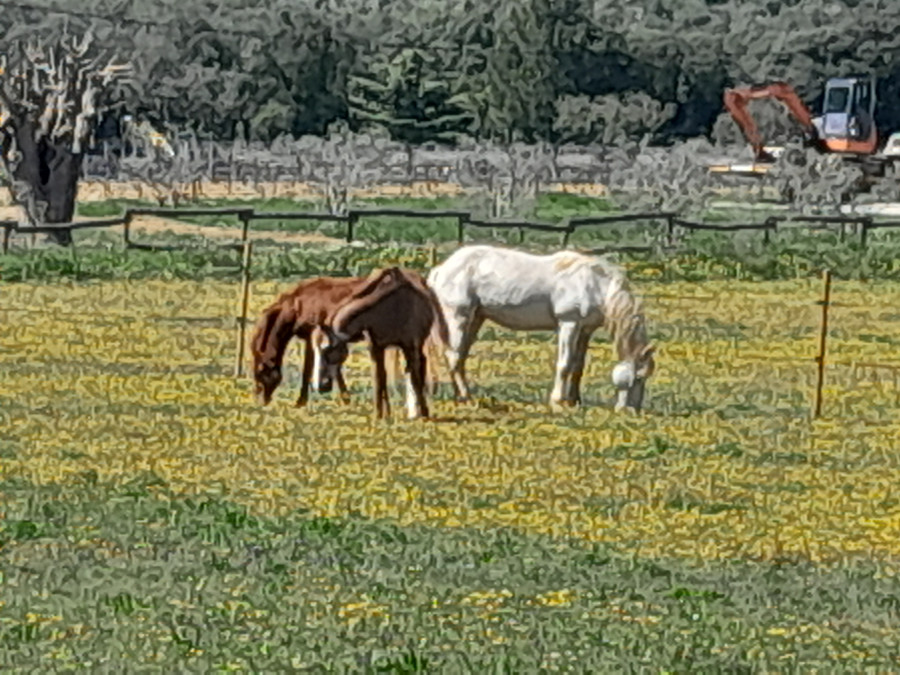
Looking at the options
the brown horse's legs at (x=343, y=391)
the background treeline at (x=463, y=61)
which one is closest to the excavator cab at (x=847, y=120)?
the background treeline at (x=463, y=61)

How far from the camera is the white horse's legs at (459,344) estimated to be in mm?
21328

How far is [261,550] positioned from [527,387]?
1064 cm

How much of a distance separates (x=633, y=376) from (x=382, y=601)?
9873 millimetres

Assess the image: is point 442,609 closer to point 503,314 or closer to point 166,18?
point 503,314

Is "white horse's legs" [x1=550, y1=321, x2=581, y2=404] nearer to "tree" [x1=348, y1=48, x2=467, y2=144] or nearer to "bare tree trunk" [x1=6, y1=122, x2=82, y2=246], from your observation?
"bare tree trunk" [x1=6, y1=122, x2=82, y2=246]

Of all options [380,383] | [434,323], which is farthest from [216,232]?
[380,383]

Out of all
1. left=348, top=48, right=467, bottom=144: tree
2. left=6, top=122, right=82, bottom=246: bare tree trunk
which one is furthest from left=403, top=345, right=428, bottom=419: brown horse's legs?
left=348, top=48, right=467, bottom=144: tree

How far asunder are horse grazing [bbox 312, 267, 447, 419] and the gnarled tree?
24.3 meters

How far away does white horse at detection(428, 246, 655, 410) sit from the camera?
2103 cm

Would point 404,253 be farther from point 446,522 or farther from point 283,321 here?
point 446,522

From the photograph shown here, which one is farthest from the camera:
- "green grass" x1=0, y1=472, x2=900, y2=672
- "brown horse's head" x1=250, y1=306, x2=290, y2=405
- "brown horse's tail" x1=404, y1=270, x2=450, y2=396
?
"brown horse's head" x1=250, y1=306, x2=290, y2=405

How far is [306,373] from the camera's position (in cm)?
2047

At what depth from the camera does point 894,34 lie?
3819 inches

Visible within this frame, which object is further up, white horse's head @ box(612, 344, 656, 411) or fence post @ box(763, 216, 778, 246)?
fence post @ box(763, 216, 778, 246)
